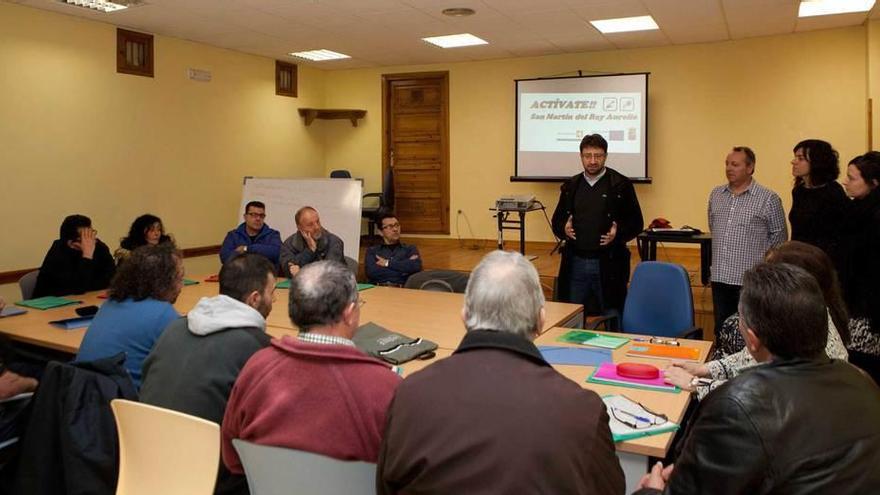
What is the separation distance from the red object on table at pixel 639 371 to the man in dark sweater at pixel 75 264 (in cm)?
354

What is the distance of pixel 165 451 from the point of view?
182 centimetres

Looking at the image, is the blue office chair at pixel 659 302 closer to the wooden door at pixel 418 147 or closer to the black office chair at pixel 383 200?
the black office chair at pixel 383 200

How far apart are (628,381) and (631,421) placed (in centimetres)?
40

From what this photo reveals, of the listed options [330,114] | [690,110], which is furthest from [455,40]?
[690,110]

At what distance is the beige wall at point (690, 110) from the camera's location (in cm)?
727

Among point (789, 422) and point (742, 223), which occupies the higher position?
point (742, 223)

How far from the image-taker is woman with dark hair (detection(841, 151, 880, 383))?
10.6ft

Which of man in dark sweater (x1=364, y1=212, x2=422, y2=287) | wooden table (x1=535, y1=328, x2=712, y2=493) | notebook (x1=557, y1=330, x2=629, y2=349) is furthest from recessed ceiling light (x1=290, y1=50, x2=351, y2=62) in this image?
wooden table (x1=535, y1=328, x2=712, y2=493)

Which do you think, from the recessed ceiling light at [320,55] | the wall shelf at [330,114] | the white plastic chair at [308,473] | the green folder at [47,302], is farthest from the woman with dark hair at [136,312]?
the wall shelf at [330,114]

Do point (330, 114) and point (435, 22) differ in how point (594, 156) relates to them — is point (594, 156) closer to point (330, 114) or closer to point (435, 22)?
point (435, 22)

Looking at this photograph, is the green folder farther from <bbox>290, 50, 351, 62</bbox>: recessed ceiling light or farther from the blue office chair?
<bbox>290, 50, 351, 62</bbox>: recessed ceiling light

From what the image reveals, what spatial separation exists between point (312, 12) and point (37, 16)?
235cm

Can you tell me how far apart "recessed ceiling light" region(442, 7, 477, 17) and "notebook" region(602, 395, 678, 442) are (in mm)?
4679

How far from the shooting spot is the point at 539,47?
7949mm
